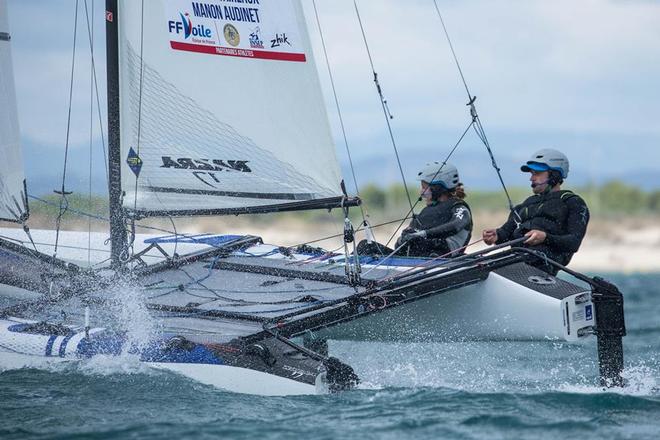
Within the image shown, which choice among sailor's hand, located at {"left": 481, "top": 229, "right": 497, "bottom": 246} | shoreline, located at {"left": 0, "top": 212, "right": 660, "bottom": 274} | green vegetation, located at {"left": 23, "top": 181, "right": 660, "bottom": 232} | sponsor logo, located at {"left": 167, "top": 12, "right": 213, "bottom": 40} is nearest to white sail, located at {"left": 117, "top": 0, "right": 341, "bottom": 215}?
sponsor logo, located at {"left": 167, "top": 12, "right": 213, "bottom": 40}

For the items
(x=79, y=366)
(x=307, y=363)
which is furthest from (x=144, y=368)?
(x=307, y=363)

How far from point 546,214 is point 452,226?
2.45 ft

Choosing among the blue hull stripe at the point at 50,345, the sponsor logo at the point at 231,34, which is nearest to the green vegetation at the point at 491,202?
the sponsor logo at the point at 231,34

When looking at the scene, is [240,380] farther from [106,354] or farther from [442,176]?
[442,176]

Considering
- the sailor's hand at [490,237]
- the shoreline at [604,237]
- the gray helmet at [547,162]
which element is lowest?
the sailor's hand at [490,237]

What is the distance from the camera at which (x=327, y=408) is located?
6266mm

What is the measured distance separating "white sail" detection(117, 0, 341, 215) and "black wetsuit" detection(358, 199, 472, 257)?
2.13ft

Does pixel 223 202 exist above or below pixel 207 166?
below

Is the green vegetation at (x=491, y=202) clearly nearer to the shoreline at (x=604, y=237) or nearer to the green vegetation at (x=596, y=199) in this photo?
the green vegetation at (x=596, y=199)

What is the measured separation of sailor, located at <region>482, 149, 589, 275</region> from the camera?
24.4 ft

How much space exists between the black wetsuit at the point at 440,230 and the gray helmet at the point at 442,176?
121 millimetres

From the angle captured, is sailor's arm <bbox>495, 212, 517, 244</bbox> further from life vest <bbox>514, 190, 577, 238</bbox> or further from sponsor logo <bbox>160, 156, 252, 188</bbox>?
sponsor logo <bbox>160, 156, 252, 188</bbox>

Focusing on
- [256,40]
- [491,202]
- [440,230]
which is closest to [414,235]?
[440,230]

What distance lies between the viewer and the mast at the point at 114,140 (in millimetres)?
8039
